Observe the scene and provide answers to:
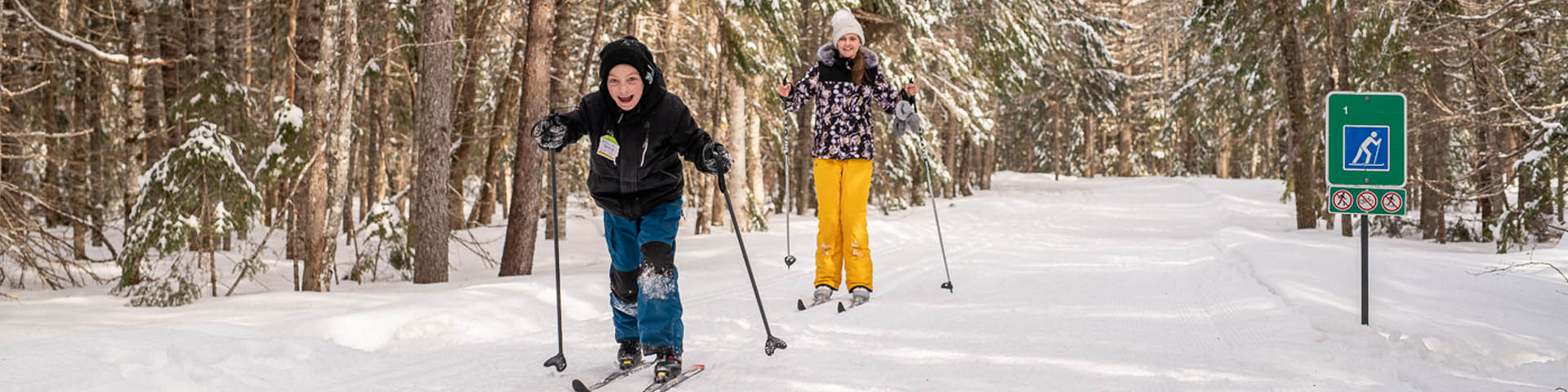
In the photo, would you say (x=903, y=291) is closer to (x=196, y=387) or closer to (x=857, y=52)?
(x=857, y=52)

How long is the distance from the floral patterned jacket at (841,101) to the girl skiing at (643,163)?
242 centimetres

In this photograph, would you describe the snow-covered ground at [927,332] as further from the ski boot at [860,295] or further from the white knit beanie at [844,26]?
the white knit beanie at [844,26]

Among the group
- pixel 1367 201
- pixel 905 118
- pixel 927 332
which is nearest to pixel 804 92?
pixel 905 118

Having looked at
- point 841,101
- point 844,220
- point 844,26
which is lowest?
point 844,220

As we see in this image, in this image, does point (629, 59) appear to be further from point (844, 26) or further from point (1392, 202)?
point (1392, 202)

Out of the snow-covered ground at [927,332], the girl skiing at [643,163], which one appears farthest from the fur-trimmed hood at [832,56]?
the girl skiing at [643,163]

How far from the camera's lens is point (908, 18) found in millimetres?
14758

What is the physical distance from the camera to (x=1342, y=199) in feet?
17.4

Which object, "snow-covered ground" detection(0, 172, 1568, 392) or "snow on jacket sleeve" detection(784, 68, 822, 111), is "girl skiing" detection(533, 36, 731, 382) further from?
"snow on jacket sleeve" detection(784, 68, 822, 111)

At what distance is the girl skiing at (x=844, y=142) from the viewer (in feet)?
21.6

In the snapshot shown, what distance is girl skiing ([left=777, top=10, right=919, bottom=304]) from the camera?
21.6 feet

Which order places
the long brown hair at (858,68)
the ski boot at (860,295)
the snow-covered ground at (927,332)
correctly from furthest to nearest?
1. the long brown hair at (858,68)
2. the ski boot at (860,295)
3. the snow-covered ground at (927,332)

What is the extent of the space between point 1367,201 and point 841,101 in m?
3.38

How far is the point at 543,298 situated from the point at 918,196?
58.6 feet
